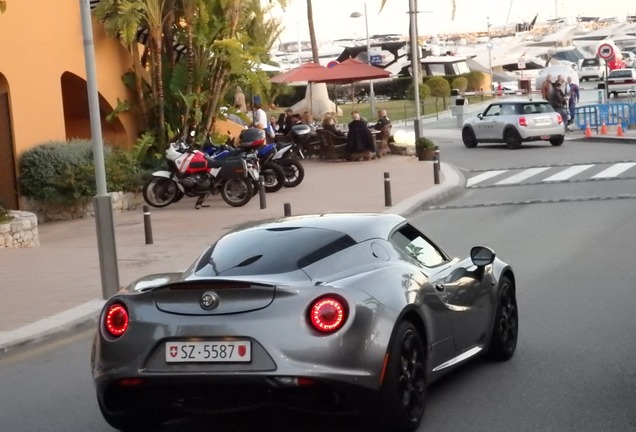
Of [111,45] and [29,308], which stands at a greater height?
[111,45]

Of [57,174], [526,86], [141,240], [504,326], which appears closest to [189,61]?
[57,174]

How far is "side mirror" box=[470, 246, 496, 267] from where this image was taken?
836cm

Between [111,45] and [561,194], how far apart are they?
10.7 metres

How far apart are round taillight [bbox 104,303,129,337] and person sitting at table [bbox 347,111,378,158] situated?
87.4ft

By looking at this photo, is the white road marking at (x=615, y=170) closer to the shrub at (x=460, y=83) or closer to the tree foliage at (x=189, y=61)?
the tree foliage at (x=189, y=61)

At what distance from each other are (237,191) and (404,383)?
17.2 metres

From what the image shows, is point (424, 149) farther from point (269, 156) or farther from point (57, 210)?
point (57, 210)

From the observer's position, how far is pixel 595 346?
31.2 feet

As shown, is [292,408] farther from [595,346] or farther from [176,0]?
[176,0]

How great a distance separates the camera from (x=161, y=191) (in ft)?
80.4

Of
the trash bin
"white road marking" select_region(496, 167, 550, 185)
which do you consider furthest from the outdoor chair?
the trash bin

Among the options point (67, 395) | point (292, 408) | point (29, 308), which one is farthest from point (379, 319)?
point (29, 308)

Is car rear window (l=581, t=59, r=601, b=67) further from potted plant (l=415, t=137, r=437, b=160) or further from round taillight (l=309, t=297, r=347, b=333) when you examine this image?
round taillight (l=309, t=297, r=347, b=333)

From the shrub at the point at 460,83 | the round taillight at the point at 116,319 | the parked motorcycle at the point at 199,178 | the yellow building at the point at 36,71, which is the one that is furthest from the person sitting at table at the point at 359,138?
the shrub at the point at 460,83
